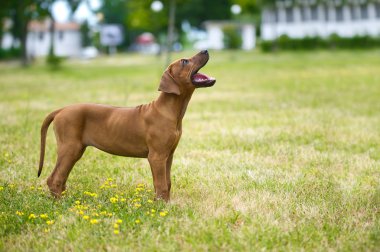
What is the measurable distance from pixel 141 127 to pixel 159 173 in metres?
0.45

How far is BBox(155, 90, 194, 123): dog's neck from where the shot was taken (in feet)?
16.3

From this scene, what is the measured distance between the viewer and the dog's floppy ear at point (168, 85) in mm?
4883

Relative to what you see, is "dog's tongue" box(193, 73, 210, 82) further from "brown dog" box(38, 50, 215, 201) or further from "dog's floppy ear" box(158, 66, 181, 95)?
"dog's floppy ear" box(158, 66, 181, 95)

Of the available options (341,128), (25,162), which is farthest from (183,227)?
(341,128)

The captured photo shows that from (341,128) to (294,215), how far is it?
16.6ft

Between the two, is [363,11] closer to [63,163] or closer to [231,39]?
[231,39]

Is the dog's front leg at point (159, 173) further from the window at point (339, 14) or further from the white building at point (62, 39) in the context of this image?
the white building at point (62, 39)

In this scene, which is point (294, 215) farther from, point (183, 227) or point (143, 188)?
point (143, 188)

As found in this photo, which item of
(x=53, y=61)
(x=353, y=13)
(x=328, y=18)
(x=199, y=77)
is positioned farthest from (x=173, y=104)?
(x=353, y=13)

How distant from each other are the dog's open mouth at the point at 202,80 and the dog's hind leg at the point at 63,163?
1.23m

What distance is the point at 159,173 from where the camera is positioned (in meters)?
4.93

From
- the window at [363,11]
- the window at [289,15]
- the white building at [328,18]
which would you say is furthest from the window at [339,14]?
the window at [289,15]

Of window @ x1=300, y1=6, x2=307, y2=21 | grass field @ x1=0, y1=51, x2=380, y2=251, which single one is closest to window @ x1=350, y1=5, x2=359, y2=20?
window @ x1=300, y1=6, x2=307, y2=21

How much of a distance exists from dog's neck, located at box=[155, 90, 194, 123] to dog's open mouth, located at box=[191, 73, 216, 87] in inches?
5.2
